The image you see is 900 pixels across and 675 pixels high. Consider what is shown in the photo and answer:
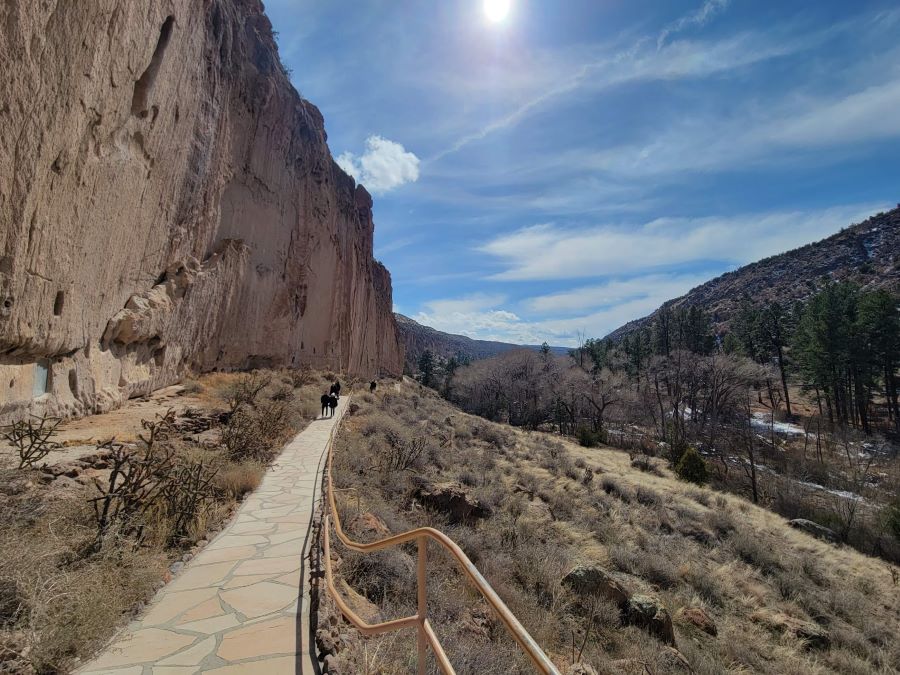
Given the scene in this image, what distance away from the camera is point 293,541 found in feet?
18.0

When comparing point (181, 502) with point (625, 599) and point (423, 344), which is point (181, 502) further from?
point (423, 344)

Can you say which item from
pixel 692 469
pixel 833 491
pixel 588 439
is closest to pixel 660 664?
pixel 692 469

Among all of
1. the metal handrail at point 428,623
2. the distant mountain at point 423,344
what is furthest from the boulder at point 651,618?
the distant mountain at point 423,344

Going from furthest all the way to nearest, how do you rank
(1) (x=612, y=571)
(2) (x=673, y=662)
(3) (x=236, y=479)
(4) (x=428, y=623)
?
1. (1) (x=612, y=571)
2. (3) (x=236, y=479)
3. (2) (x=673, y=662)
4. (4) (x=428, y=623)

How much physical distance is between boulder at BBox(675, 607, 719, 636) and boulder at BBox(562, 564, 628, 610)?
55.9 inches

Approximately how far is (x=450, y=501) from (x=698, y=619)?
191 inches

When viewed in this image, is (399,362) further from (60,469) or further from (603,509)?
(60,469)

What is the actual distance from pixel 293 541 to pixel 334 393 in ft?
50.7

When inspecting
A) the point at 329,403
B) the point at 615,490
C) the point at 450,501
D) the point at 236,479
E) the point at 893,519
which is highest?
the point at 329,403

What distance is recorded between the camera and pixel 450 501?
8.85 metres

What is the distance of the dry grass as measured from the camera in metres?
5.32

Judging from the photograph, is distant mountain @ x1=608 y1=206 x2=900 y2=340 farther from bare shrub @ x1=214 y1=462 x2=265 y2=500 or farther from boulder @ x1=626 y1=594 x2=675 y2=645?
bare shrub @ x1=214 y1=462 x2=265 y2=500

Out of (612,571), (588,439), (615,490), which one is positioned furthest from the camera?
(588,439)

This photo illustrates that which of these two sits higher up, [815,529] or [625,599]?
[625,599]
